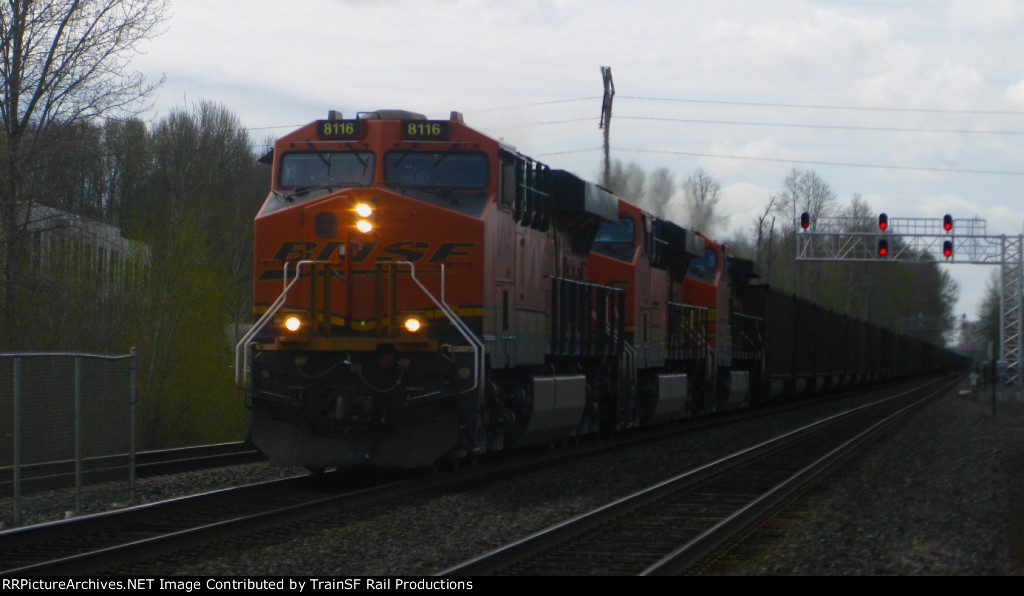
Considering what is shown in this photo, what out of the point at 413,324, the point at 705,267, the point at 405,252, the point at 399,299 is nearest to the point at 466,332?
the point at 413,324

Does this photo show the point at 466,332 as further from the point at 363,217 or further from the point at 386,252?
the point at 363,217

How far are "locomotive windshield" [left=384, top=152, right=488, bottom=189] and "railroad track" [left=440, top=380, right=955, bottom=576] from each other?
3914 millimetres

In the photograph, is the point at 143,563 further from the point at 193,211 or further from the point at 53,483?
the point at 193,211

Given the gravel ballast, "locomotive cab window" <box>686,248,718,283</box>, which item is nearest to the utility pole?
"locomotive cab window" <box>686,248,718,283</box>

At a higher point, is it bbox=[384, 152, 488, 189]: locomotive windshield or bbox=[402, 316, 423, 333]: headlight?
bbox=[384, 152, 488, 189]: locomotive windshield

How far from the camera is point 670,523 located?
9.48m

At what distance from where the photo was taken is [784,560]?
307 inches

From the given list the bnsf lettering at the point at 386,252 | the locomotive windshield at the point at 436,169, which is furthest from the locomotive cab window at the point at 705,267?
the bnsf lettering at the point at 386,252

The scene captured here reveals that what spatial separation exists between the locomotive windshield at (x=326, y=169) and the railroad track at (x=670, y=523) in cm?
464

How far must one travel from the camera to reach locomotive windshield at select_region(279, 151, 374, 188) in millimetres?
12211

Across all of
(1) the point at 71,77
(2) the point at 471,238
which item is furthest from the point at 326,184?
(1) the point at 71,77

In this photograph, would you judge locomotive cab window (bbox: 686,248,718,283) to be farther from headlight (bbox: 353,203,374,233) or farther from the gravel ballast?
headlight (bbox: 353,203,374,233)

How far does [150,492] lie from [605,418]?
27.5ft

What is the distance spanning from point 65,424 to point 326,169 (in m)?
3.90
